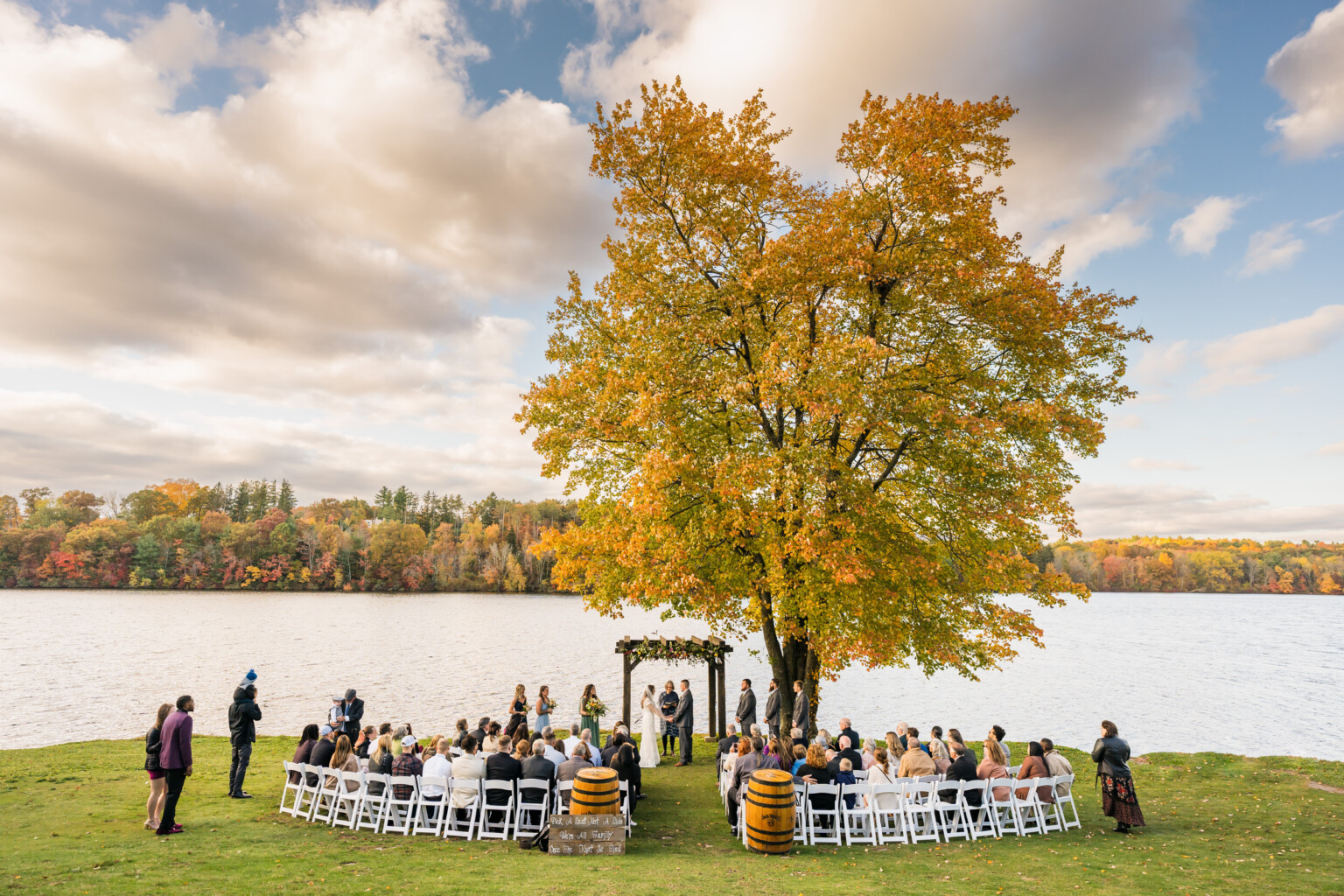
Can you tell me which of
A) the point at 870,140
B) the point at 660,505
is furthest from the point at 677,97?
the point at 660,505

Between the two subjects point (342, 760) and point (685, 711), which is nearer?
point (342, 760)

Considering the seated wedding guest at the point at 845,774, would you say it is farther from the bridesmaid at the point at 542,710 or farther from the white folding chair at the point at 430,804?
the bridesmaid at the point at 542,710

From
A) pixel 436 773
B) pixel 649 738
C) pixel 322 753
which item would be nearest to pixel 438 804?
pixel 436 773

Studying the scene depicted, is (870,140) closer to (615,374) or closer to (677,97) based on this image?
(677,97)

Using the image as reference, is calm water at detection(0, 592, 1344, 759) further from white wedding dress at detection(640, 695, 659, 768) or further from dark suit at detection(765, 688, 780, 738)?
white wedding dress at detection(640, 695, 659, 768)

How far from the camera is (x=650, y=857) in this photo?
9500mm

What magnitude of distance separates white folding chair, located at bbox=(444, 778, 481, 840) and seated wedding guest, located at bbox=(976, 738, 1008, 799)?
8.03m

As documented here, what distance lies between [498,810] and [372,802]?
2.21 m

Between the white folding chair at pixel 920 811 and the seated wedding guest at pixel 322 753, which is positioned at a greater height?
the seated wedding guest at pixel 322 753

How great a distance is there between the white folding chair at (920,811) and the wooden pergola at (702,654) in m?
7.52

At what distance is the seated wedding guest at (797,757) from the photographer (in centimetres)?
1131

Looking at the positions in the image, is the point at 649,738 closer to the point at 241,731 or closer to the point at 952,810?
the point at 952,810

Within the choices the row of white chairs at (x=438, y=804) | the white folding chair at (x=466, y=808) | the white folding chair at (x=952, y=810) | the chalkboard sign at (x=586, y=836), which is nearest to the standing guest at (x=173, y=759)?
the row of white chairs at (x=438, y=804)

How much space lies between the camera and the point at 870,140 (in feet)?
49.4
